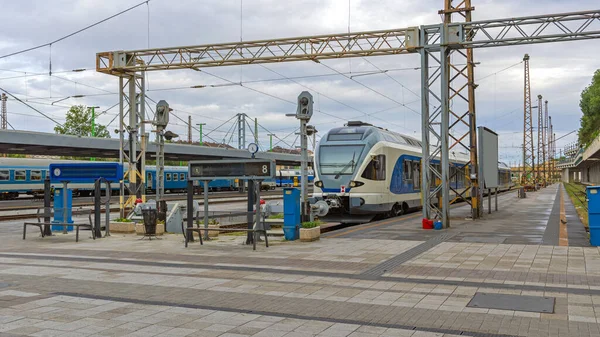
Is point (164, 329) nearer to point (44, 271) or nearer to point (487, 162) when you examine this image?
point (44, 271)

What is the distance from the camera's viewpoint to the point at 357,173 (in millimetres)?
20266

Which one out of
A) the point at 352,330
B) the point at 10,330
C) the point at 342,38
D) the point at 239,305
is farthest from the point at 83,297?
the point at 342,38

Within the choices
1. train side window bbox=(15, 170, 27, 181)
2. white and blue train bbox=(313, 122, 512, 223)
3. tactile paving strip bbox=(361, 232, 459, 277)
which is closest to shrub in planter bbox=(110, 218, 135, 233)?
white and blue train bbox=(313, 122, 512, 223)

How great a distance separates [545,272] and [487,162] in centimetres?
1329

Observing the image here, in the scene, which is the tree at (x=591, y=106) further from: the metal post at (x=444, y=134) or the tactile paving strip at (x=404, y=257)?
the tactile paving strip at (x=404, y=257)

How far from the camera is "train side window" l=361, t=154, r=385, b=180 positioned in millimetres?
20359

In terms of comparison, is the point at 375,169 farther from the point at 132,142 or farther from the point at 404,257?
the point at 404,257

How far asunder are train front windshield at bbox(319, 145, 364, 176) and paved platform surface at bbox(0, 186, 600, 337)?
606cm

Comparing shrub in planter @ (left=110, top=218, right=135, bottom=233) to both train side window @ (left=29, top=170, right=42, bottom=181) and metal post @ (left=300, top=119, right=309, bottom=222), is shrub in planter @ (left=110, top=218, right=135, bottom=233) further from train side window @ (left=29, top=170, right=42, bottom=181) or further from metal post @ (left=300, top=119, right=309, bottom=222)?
train side window @ (left=29, top=170, right=42, bottom=181)

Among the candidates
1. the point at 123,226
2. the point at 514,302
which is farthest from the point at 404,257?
the point at 123,226

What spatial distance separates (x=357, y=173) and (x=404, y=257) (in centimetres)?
910

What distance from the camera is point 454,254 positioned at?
38.1 feet

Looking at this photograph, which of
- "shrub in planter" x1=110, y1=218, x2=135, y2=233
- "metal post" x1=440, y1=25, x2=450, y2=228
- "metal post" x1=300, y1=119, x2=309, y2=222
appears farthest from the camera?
"shrub in planter" x1=110, y1=218, x2=135, y2=233

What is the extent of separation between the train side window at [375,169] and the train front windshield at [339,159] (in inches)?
18.4
